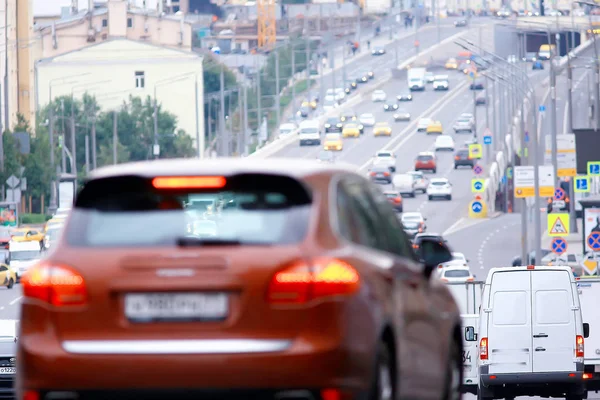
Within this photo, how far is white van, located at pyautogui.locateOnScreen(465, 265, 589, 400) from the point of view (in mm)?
20766

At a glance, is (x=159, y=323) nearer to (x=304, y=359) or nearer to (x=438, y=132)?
(x=304, y=359)

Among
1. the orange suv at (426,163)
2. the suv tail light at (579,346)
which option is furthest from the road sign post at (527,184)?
the orange suv at (426,163)

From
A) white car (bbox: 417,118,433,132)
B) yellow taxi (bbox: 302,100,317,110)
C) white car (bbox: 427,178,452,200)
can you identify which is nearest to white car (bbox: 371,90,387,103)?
yellow taxi (bbox: 302,100,317,110)

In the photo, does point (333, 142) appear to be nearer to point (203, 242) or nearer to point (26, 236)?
point (26, 236)

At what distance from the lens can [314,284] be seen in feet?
23.7

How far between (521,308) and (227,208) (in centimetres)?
1381

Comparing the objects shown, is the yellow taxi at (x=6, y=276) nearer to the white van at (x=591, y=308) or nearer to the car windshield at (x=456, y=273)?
the car windshield at (x=456, y=273)

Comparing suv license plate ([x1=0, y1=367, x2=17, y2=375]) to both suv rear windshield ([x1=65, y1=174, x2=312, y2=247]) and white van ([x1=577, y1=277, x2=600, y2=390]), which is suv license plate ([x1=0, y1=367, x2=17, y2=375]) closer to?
white van ([x1=577, y1=277, x2=600, y2=390])

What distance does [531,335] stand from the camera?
68.8 feet

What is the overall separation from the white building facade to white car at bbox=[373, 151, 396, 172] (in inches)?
1213

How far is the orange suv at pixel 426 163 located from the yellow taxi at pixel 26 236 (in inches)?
1292

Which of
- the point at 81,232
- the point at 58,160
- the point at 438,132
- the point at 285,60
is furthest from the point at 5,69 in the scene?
the point at 81,232

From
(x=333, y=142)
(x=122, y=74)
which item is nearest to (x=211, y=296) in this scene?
(x=333, y=142)

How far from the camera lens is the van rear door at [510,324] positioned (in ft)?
69.1
